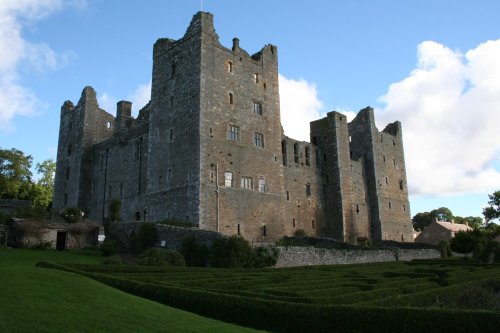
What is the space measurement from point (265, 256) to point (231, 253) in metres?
2.79

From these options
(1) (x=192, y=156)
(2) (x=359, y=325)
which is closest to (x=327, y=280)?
(2) (x=359, y=325)

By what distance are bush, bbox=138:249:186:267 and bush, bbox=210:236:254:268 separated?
2.85m

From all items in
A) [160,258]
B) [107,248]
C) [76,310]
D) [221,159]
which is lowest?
[76,310]

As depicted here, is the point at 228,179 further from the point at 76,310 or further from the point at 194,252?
the point at 76,310

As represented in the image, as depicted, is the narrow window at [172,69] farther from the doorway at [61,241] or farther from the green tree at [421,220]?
the green tree at [421,220]

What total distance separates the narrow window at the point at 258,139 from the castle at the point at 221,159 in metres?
0.10

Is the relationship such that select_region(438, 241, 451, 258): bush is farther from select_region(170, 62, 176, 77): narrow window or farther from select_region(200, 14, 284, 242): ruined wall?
select_region(170, 62, 176, 77): narrow window

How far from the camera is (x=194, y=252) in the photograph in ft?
99.9

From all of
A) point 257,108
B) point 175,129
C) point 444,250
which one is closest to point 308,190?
point 257,108

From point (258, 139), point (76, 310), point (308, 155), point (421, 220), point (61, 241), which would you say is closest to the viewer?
point (76, 310)

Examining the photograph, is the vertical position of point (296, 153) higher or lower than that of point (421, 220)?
higher

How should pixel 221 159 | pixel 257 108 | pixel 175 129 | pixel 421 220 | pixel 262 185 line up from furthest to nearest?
pixel 421 220
pixel 257 108
pixel 262 185
pixel 175 129
pixel 221 159

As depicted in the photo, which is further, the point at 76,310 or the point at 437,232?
the point at 437,232

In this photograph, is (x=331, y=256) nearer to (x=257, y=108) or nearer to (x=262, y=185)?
(x=262, y=185)
